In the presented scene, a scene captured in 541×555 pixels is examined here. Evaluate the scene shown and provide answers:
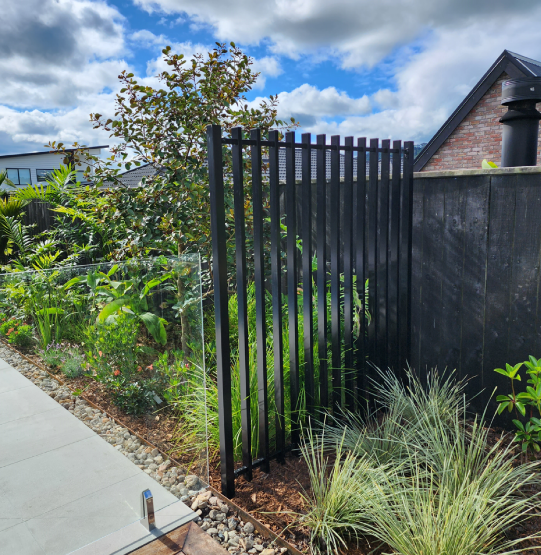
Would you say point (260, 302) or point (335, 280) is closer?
point (260, 302)

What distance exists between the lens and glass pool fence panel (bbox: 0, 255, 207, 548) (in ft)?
6.77

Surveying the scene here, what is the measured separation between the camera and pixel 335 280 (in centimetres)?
257

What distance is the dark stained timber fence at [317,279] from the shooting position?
2.04m

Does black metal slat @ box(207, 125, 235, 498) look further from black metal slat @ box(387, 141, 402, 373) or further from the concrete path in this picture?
black metal slat @ box(387, 141, 402, 373)

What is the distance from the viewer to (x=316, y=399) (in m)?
2.61

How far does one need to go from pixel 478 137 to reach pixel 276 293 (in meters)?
9.51

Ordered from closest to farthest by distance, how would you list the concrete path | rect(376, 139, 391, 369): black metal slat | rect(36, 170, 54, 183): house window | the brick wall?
the concrete path
rect(376, 139, 391, 369): black metal slat
rect(36, 170, 54, 183): house window
the brick wall

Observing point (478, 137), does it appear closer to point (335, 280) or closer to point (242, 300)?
point (335, 280)

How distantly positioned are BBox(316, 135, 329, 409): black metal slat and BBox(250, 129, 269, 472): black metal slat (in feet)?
1.37

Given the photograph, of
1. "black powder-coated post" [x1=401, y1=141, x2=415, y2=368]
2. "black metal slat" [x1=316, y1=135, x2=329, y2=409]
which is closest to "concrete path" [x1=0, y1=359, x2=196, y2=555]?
"black metal slat" [x1=316, y1=135, x2=329, y2=409]

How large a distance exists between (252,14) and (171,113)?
56.6 inches

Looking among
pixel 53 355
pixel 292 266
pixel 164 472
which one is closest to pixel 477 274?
pixel 292 266

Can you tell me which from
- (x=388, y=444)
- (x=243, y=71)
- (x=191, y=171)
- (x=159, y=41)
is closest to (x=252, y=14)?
(x=243, y=71)

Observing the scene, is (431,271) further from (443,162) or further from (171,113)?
(443,162)
